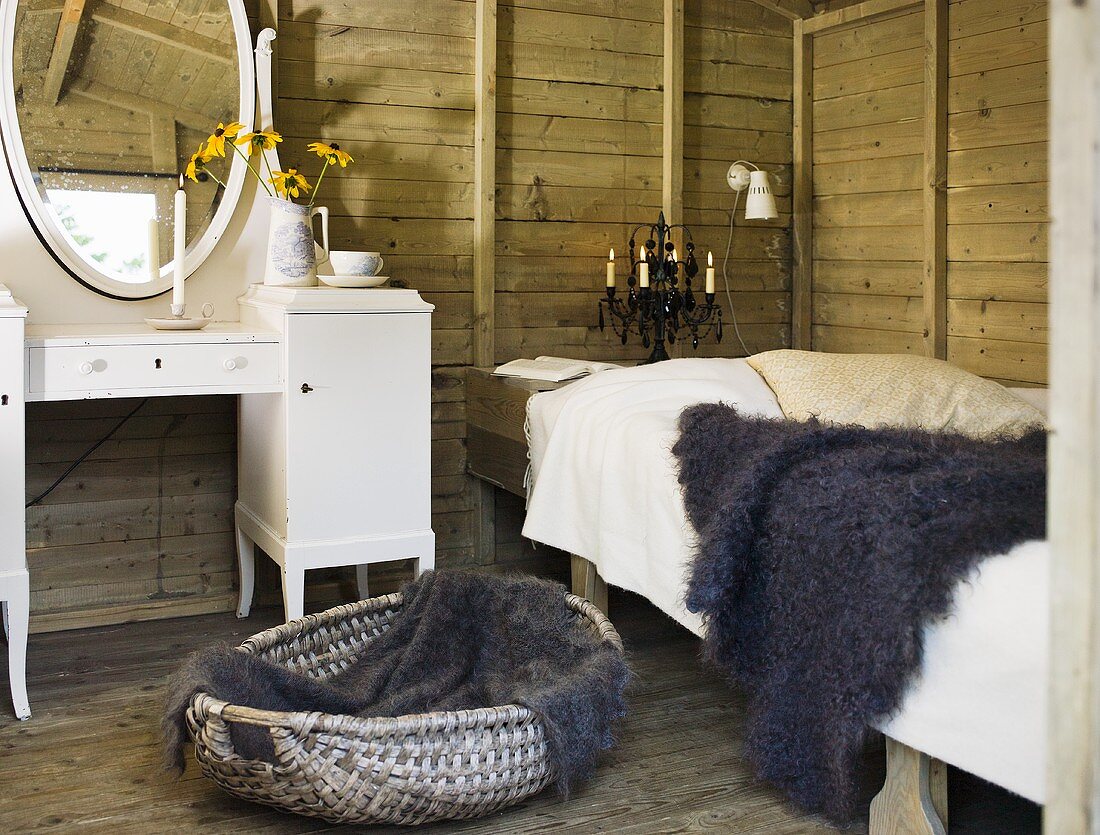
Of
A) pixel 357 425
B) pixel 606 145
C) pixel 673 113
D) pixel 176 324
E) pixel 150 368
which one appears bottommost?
pixel 357 425

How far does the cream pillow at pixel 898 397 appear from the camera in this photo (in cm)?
226

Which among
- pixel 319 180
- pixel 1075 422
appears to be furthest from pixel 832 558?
pixel 319 180

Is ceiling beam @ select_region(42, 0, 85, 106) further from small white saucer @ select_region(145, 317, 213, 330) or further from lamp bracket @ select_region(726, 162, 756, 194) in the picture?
lamp bracket @ select_region(726, 162, 756, 194)

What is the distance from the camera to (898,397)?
2.29 meters

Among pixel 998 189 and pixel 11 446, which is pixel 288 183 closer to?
pixel 11 446

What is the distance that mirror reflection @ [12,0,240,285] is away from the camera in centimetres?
263

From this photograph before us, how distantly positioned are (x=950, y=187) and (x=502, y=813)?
87.6 inches

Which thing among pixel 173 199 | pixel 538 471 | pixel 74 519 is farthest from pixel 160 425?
pixel 538 471

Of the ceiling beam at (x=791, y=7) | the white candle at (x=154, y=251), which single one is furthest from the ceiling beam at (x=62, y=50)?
the ceiling beam at (x=791, y=7)

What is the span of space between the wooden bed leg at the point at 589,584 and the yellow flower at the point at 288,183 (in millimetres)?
1151

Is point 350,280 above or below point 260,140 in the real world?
below

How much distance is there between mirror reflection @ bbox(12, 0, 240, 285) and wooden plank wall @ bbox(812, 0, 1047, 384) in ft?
Answer: 6.18

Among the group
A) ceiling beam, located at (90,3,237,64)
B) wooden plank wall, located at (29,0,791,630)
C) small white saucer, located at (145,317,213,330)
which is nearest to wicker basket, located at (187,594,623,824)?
small white saucer, located at (145,317,213,330)

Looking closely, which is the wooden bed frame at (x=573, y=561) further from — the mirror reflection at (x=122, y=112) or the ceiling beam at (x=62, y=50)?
the ceiling beam at (x=62, y=50)
